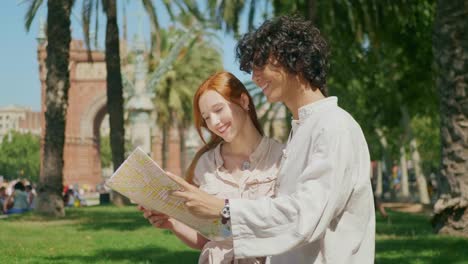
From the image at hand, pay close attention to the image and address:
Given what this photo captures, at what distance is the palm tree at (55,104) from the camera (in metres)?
20.2

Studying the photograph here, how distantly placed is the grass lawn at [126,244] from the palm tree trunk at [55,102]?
6.02ft

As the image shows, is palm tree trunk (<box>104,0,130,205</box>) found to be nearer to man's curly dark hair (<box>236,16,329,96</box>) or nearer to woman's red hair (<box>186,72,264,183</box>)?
woman's red hair (<box>186,72,264,183</box>)

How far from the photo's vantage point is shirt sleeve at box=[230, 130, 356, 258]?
270 centimetres

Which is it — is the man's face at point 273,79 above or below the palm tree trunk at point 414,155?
above

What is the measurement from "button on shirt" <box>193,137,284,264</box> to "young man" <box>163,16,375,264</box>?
2.54 feet

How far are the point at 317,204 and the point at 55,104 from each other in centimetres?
1817

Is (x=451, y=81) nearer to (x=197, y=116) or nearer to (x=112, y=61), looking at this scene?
(x=197, y=116)

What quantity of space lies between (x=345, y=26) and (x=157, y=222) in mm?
23991

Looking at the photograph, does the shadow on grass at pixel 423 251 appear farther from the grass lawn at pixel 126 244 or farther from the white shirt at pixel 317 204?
the white shirt at pixel 317 204

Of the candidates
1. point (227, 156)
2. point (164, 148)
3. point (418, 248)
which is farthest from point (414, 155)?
point (227, 156)

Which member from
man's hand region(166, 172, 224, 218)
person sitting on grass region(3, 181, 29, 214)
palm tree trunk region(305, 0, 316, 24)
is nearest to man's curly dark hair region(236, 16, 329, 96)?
man's hand region(166, 172, 224, 218)

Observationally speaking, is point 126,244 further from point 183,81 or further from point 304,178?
point 183,81

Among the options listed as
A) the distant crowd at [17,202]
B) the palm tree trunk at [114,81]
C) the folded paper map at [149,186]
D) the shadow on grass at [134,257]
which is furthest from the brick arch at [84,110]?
the folded paper map at [149,186]

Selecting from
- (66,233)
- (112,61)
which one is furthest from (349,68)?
(66,233)
